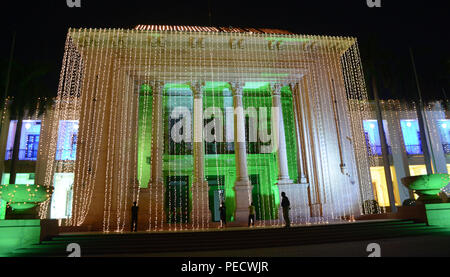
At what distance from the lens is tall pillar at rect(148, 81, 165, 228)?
16.8 metres

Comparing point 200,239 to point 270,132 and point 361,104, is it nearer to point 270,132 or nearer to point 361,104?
point 270,132

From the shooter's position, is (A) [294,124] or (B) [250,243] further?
(A) [294,124]

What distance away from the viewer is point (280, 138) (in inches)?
757

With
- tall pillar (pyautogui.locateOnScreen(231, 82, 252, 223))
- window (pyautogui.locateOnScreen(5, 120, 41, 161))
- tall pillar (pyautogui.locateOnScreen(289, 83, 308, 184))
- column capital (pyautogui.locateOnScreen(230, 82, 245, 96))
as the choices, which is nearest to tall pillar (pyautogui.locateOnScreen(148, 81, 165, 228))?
tall pillar (pyautogui.locateOnScreen(231, 82, 252, 223))

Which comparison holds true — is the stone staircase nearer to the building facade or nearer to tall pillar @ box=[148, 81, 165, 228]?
the building facade

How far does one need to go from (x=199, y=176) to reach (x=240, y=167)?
2474 millimetres

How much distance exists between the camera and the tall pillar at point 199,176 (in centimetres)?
1702

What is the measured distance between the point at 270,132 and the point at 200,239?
1283cm

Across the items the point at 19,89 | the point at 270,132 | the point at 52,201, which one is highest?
the point at 19,89

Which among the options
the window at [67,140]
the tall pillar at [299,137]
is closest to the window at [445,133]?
the tall pillar at [299,137]

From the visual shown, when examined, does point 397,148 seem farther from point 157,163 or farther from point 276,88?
point 157,163
